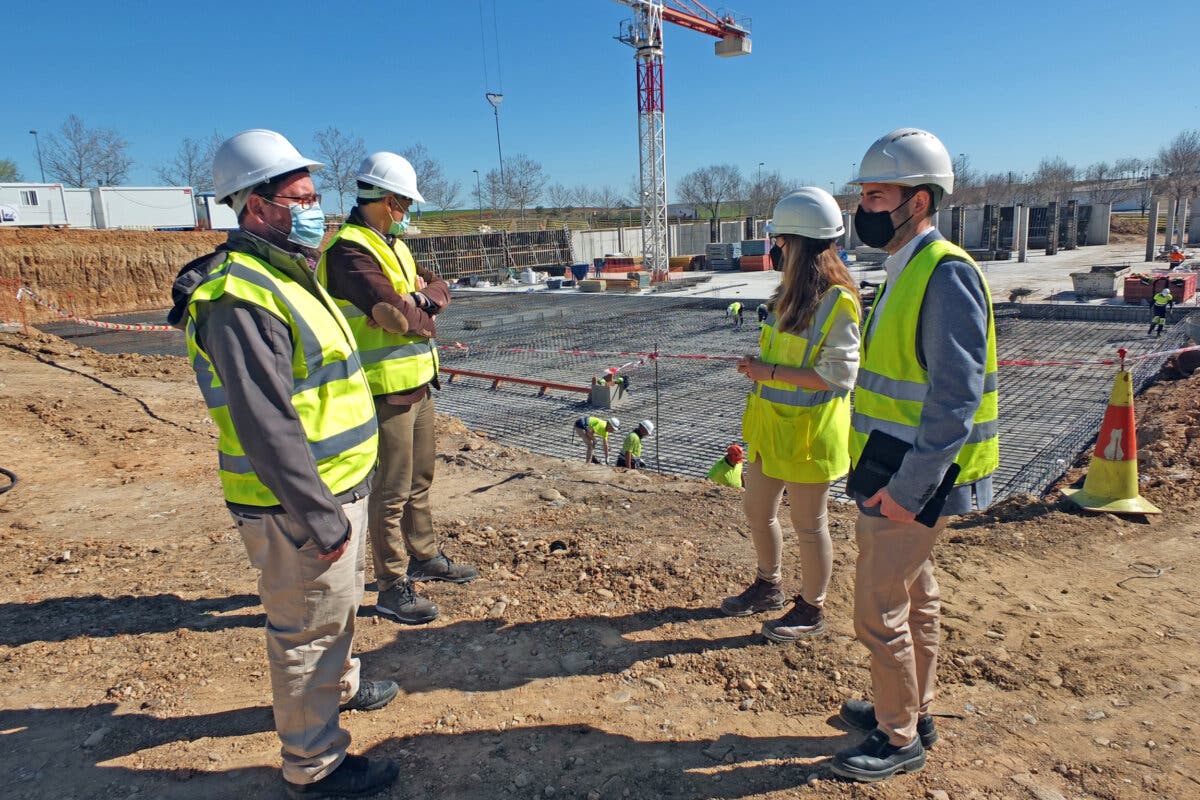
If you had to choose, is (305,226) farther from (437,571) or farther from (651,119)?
(651,119)

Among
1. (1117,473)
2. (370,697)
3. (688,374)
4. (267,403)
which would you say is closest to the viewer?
(267,403)

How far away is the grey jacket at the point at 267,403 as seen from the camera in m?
1.83

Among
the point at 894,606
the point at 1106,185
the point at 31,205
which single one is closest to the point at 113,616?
the point at 894,606

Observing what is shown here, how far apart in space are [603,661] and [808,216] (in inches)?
72.1

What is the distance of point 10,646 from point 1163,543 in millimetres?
5406

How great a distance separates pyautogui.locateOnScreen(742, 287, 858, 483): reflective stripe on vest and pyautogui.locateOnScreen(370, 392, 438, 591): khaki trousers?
1.44 metres

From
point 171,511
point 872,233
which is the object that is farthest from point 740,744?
point 171,511

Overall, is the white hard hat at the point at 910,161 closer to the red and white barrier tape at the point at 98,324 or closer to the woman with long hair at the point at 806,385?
the woman with long hair at the point at 806,385

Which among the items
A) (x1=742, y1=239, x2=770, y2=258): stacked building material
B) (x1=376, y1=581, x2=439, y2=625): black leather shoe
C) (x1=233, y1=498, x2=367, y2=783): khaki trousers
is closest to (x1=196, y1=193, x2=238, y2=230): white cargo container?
(x1=742, y1=239, x2=770, y2=258): stacked building material

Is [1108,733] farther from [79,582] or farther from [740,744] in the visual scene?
[79,582]

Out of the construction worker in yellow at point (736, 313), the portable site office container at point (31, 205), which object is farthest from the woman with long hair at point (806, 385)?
the portable site office container at point (31, 205)

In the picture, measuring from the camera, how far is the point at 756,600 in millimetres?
3199

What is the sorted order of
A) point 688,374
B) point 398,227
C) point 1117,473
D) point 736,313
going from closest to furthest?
point 398,227, point 1117,473, point 688,374, point 736,313

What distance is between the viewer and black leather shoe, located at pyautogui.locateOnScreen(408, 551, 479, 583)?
3535 mm
